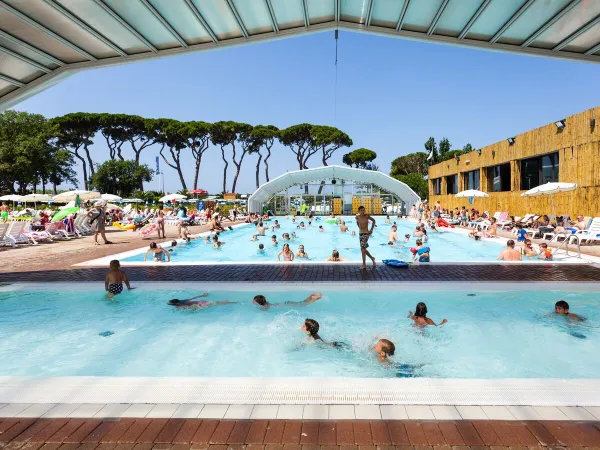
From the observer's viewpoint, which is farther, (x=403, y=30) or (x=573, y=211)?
(x=573, y=211)

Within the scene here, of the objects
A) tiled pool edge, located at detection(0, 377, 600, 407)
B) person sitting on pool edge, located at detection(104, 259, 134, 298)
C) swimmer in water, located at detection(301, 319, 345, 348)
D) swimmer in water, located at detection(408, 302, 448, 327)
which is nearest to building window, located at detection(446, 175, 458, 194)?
swimmer in water, located at detection(408, 302, 448, 327)

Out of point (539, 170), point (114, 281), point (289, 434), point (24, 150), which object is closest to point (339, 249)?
point (114, 281)

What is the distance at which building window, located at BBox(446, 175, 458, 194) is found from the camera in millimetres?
30816

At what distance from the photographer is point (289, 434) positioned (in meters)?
2.34

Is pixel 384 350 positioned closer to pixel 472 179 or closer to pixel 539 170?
pixel 539 170

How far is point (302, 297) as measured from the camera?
6.58 meters

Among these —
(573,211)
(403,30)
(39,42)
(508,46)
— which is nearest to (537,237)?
(573,211)

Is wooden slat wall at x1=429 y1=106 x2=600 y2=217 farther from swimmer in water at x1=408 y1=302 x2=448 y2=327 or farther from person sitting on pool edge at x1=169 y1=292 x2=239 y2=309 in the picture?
person sitting on pool edge at x1=169 y1=292 x2=239 y2=309

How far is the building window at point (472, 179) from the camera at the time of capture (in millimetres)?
26227

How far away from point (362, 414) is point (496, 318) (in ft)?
14.1

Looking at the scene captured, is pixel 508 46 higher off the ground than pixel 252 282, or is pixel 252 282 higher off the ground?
pixel 508 46

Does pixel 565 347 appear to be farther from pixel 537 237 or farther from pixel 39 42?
pixel 537 237

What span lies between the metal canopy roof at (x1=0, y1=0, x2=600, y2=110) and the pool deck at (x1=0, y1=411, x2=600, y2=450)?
5867 mm

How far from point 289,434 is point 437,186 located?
35.7m
